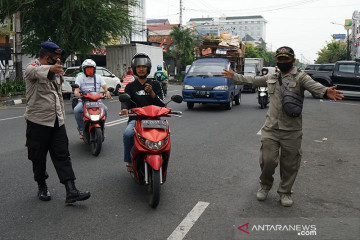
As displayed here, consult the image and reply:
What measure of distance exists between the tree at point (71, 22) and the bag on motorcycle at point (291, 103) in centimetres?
1640

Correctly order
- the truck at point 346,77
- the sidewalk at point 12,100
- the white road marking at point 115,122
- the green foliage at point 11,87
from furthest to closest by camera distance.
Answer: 1. the truck at point 346,77
2. the green foliage at point 11,87
3. the sidewalk at point 12,100
4. the white road marking at point 115,122

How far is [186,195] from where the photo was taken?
4.81 meters

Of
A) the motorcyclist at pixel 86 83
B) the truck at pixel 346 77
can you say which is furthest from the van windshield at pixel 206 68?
the truck at pixel 346 77

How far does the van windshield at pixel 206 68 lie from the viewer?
14305 mm

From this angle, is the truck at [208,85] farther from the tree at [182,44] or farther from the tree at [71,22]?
the tree at [182,44]

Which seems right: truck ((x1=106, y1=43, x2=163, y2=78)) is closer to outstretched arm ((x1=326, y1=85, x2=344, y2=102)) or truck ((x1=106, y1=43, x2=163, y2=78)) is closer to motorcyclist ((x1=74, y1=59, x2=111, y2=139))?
motorcyclist ((x1=74, y1=59, x2=111, y2=139))

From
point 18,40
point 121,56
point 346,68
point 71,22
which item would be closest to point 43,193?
point 71,22

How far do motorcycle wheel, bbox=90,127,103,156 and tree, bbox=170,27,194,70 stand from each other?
1665 inches

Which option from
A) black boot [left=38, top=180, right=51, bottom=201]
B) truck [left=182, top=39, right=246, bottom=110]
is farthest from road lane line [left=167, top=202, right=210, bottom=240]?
truck [left=182, top=39, right=246, bottom=110]

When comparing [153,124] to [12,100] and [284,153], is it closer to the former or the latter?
[284,153]

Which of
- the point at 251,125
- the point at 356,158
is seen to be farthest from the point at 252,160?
the point at 251,125

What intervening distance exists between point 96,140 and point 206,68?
8.51 meters
